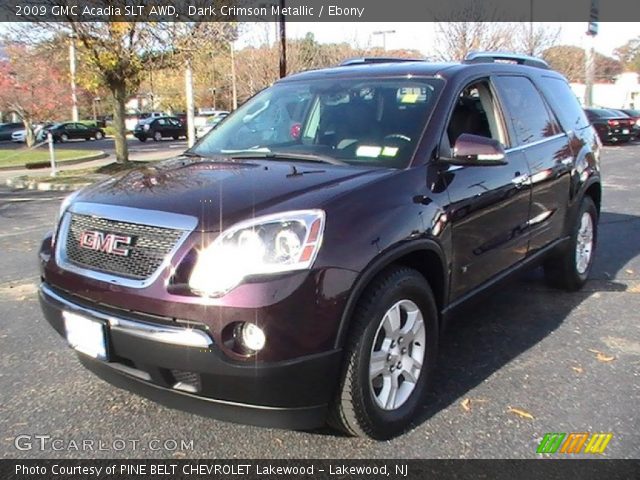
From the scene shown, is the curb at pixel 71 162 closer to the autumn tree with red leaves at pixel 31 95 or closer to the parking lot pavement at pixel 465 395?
the autumn tree with red leaves at pixel 31 95

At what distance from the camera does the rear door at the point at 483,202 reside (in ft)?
10.9

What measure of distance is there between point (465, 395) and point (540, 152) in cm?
191

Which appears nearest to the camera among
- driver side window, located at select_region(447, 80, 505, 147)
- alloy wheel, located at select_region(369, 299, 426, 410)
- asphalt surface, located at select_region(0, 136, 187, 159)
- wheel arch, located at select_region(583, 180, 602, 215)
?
alloy wheel, located at select_region(369, 299, 426, 410)

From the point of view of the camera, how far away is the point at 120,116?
1662 centimetres

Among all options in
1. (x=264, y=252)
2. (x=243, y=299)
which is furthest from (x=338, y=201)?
(x=243, y=299)

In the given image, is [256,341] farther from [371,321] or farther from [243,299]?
[371,321]

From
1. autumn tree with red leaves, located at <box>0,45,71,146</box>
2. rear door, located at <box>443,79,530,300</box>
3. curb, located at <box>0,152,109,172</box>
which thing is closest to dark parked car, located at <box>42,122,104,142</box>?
autumn tree with red leaves, located at <box>0,45,71,146</box>

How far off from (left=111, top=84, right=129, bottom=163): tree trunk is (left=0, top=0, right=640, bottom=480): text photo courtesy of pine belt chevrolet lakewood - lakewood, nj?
11909 millimetres

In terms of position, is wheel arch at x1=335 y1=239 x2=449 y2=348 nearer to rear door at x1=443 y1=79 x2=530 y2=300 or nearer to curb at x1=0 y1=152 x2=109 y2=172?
rear door at x1=443 y1=79 x2=530 y2=300

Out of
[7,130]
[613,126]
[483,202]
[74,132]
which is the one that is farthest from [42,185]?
[7,130]

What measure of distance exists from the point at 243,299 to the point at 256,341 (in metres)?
0.18

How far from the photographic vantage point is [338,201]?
103 inches

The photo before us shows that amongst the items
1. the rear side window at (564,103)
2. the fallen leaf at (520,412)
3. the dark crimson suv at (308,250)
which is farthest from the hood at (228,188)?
the rear side window at (564,103)

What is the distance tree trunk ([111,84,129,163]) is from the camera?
52.1 ft
